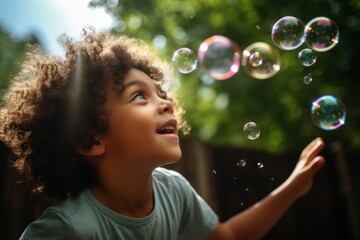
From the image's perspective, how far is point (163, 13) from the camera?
300 inches

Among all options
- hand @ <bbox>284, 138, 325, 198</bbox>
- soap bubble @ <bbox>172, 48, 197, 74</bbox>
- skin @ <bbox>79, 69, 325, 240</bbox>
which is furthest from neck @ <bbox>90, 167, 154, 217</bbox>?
soap bubble @ <bbox>172, 48, 197, 74</bbox>

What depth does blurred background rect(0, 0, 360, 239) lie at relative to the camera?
3.99 meters

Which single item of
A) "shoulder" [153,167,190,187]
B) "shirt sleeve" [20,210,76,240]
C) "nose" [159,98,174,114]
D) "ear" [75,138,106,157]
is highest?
"nose" [159,98,174,114]

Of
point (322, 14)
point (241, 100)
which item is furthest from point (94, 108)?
point (241, 100)

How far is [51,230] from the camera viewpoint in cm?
147

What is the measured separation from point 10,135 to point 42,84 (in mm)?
289

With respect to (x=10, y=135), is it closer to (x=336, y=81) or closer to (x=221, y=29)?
(x=336, y=81)

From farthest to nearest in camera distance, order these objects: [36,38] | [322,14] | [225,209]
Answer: [36,38] < [322,14] < [225,209]

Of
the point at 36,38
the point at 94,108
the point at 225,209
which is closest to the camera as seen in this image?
the point at 94,108

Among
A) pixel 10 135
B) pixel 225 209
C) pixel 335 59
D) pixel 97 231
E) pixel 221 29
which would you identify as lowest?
pixel 225 209

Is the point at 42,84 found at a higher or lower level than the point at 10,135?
higher

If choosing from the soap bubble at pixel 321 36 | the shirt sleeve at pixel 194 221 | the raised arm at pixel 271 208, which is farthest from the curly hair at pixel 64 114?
the soap bubble at pixel 321 36

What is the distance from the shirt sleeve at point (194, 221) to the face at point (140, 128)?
43 cm

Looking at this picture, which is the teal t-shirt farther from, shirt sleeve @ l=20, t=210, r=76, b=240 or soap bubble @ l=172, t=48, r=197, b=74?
soap bubble @ l=172, t=48, r=197, b=74
